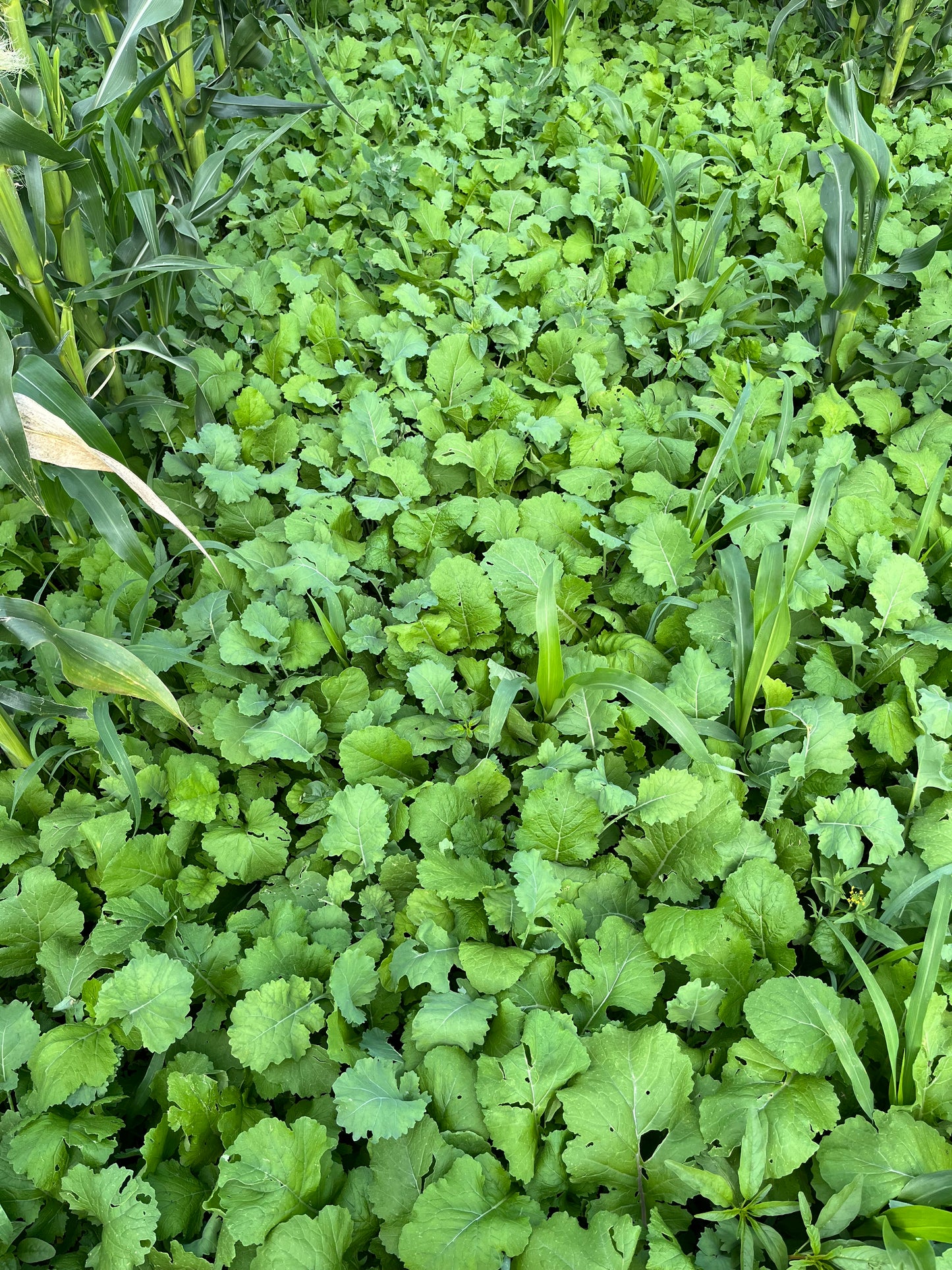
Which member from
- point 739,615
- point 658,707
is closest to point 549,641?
point 658,707

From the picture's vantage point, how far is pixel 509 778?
150 centimetres

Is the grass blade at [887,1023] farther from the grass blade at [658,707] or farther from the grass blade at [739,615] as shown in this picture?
the grass blade at [739,615]

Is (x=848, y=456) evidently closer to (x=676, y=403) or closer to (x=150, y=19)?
(x=676, y=403)

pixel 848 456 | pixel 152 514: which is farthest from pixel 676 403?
pixel 152 514

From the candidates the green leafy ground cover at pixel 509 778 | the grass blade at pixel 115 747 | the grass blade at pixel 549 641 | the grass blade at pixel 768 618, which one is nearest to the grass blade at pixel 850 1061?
the green leafy ground cover at pixel 509 778

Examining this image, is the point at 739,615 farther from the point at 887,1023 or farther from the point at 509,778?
the point at 887,1023

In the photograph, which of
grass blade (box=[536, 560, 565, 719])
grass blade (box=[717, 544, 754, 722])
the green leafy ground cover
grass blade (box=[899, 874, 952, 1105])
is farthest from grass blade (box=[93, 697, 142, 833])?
grass blade (box=[899, 874, 952, 1105])

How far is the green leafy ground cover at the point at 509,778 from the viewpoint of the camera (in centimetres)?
103

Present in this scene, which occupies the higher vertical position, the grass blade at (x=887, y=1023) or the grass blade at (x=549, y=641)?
the grass blade at (x=549, y=641)

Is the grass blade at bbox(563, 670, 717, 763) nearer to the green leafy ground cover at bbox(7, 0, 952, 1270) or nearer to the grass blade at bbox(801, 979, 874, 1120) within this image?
the green leafy ground cover at bbox(7, 0, 952, 1270)

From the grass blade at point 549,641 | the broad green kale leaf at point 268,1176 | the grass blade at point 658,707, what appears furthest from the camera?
the grass blade at point 549,641

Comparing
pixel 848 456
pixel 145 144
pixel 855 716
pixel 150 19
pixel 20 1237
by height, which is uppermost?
pixel 150 19

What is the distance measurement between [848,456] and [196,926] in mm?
1662

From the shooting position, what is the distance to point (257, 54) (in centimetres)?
268
